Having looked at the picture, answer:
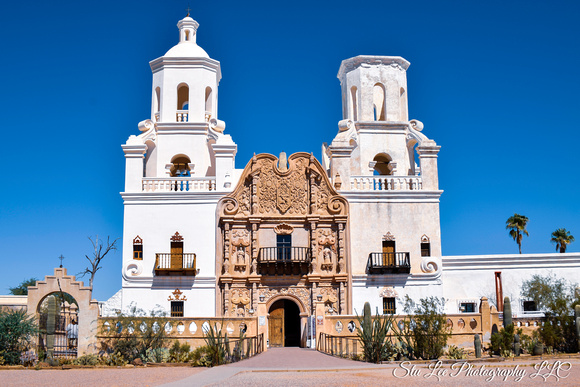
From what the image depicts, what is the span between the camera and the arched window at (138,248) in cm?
3434

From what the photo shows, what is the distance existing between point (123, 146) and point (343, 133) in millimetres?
11865

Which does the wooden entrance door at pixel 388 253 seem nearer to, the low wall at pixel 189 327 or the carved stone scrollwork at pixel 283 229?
the carved stone scrollwork at pixel 283 229

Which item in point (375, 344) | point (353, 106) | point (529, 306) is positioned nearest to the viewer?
point (375, 344)

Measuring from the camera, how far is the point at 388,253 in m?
34.5

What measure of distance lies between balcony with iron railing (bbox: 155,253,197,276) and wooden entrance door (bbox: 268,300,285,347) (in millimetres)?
4482

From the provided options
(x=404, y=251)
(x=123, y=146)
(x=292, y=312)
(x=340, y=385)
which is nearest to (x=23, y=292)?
(x=123, y=146)

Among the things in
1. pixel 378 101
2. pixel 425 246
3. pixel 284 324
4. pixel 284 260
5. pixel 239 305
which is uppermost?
pixel 378 101

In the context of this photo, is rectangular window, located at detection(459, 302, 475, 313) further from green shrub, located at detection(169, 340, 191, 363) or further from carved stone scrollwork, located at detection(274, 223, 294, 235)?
green shrub, located at detection(169, 340, 191, 363)

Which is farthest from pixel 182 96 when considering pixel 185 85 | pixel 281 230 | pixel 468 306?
pixel 468 306

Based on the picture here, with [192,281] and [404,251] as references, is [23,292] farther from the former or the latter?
[404,251]

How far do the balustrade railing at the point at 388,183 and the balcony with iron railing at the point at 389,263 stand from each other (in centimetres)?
362

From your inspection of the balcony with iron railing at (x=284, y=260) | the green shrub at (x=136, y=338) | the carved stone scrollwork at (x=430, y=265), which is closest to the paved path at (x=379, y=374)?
the green shrub at (x=136, y=338)

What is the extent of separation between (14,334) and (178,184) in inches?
499

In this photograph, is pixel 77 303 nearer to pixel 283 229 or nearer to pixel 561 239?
pixel 283 229
